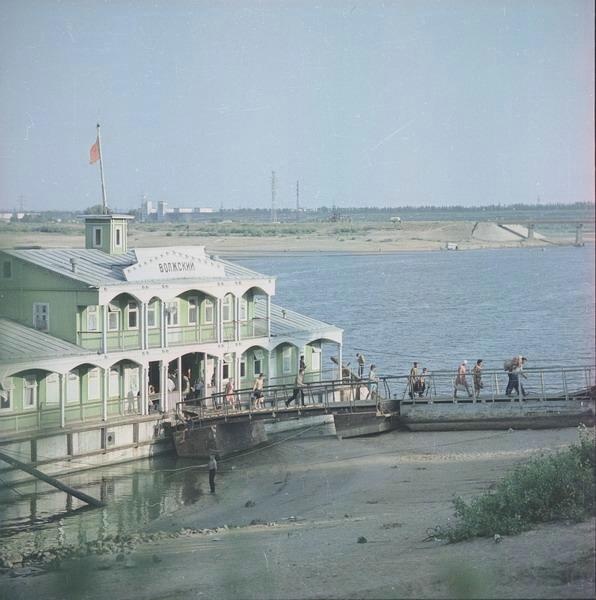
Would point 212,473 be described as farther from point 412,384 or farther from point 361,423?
Answer: point 412,384

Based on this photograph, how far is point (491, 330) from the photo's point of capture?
5012cm

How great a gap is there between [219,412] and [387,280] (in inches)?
1628

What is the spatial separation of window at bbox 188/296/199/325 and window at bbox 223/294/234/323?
0.99 metres

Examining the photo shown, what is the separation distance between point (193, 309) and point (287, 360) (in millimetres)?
3190

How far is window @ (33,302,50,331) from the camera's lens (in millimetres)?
26172

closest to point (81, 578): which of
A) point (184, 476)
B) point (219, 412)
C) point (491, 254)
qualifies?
point (184, 476)

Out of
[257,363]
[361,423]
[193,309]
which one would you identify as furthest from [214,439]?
[257,363]

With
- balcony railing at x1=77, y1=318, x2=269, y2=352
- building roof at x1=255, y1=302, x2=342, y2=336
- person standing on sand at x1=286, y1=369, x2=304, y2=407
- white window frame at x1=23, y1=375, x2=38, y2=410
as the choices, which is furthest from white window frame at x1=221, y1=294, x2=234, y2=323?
white window frame at x1=23, y1=375, x2=38, y2=410

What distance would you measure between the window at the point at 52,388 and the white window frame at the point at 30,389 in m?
0.37

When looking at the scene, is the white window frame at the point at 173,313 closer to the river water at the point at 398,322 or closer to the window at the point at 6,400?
the river water at the point at 398,322

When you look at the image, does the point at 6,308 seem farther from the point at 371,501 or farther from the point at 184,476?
the point at 371,501

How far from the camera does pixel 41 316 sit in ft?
86.4

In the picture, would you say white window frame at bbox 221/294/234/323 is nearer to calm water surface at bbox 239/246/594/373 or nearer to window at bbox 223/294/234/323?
window at bbox 223/294/234/323

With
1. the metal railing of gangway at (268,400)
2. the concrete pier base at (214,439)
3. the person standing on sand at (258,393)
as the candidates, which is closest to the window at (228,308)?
the metal railing of gangway at (268,400)
